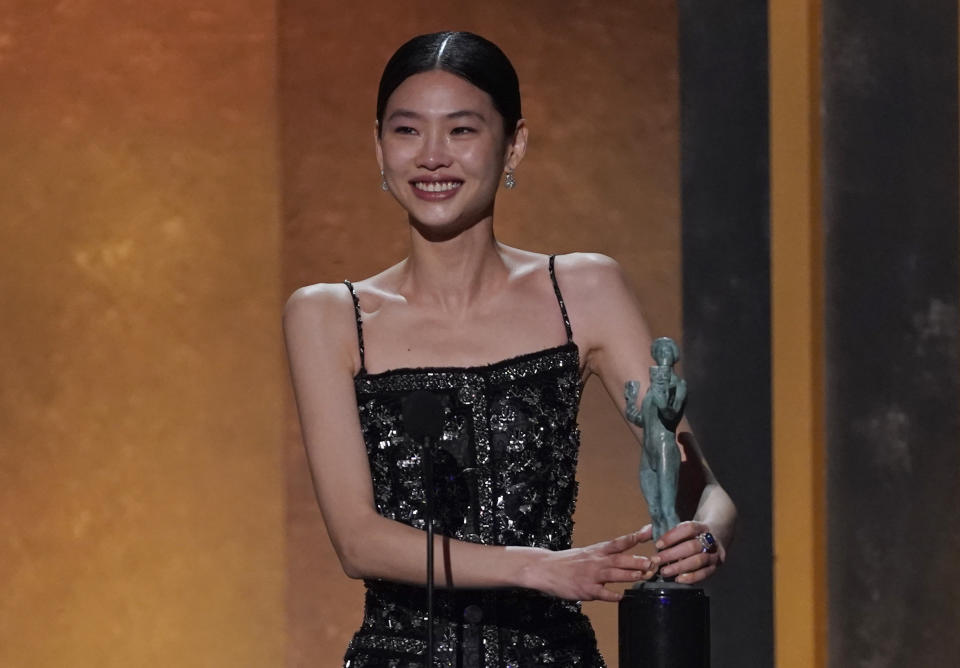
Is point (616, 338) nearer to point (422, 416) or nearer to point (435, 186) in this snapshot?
point (435, 186)

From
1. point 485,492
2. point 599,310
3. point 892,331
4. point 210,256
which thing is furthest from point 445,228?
point 892,331

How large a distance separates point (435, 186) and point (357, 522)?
21.2 inches

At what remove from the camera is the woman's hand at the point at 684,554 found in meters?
2.04

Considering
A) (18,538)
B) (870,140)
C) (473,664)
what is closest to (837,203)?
(870,140)

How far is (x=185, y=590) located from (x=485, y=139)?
1.96m

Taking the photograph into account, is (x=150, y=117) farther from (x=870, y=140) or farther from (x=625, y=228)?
(x=870, y=140)

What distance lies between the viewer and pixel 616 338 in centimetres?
250

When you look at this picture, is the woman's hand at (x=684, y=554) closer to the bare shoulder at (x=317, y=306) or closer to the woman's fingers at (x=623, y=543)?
the woman's fingers at (x=623, y=543)

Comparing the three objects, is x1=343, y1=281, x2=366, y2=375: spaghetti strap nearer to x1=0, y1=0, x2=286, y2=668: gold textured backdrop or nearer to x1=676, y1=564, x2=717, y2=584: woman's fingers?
x1=676, y1=564, x2=717, y2=584: woman's fingers

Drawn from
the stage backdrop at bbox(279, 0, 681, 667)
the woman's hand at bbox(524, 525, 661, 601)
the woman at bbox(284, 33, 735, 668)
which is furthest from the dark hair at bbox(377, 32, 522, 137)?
the stage backdrop at bbox(279, 0, 681, 667)

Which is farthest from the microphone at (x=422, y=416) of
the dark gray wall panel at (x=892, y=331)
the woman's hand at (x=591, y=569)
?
the dark gray wall panel at (x=892, y=331)

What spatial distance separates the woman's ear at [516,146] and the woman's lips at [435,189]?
0.14 metres

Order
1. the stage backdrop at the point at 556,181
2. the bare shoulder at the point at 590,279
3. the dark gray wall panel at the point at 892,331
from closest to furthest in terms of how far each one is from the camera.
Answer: the bare shoulder at the point at 590,279 < the dark gray wall panel at the point at 892,331 < the stage backdrop at the point at 556,181

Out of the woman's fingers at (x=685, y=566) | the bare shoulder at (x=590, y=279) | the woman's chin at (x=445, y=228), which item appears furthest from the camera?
the bare shoulder at (x=590, y=279)
